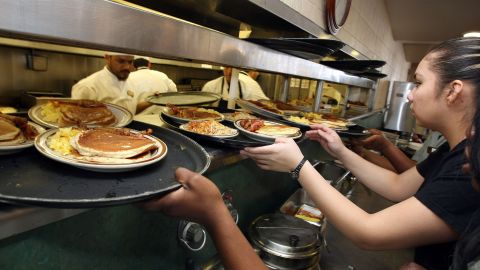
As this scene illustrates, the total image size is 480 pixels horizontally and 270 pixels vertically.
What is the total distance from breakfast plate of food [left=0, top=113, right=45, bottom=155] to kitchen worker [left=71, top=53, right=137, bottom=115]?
2739mm

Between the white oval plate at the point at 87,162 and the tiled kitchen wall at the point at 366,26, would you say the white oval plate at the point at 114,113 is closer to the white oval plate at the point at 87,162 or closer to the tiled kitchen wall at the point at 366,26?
the white oval plate at the point at 87,162

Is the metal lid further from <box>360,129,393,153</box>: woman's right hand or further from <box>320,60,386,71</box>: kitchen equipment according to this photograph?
<box>320,60,386,71</box>: kitchen equipment

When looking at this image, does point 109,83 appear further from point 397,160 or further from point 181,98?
point 397,160

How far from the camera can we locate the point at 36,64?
3.35 meters

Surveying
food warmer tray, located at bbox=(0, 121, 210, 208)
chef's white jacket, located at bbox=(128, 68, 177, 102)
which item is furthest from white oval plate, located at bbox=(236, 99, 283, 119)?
chef's white jacket, located at bbox=(128, 68, 177, 102)

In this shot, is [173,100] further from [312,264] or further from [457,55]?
[457,55]

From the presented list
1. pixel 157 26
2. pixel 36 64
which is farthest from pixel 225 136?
pixel 36 64

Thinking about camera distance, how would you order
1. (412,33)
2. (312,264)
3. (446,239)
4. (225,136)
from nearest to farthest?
(446,239), (225,136), (312,264), (412,33)

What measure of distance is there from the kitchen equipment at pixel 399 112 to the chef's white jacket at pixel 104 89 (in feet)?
18.7

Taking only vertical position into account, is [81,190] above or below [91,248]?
above

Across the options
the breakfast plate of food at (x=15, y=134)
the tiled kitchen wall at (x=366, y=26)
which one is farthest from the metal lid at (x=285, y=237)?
the tiled kitchen wall at (x=366, y=26)

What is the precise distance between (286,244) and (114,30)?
3.92 ft

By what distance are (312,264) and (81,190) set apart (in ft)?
3.95

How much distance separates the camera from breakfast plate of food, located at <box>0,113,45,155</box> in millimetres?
669
